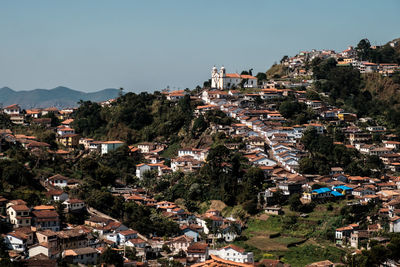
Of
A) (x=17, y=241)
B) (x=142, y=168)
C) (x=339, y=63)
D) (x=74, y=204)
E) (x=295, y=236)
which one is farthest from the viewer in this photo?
(x=339, y=63)

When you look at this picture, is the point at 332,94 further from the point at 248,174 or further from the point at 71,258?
the point at 71,258

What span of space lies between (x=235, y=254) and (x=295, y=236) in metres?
5.59

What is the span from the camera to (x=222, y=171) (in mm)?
46219

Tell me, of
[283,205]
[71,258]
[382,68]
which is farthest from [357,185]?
[382,68]

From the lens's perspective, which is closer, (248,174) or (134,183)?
(248,174)

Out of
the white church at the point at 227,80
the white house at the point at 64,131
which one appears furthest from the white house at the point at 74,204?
the white church at the point at 227,80

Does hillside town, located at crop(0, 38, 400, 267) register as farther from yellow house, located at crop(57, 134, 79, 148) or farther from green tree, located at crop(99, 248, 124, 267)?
green tree, located at crop(99, 248, 124, 267)

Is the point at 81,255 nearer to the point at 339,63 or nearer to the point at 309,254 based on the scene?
the point at 309,254

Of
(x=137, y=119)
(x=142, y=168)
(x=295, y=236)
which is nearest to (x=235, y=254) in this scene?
(x=295, y=236)

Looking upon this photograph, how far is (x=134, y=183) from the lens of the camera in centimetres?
4988

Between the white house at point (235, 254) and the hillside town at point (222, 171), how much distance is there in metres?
0.06

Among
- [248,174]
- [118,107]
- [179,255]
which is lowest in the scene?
[179,255]

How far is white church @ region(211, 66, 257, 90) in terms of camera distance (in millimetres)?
71312

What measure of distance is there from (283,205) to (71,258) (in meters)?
16.7
